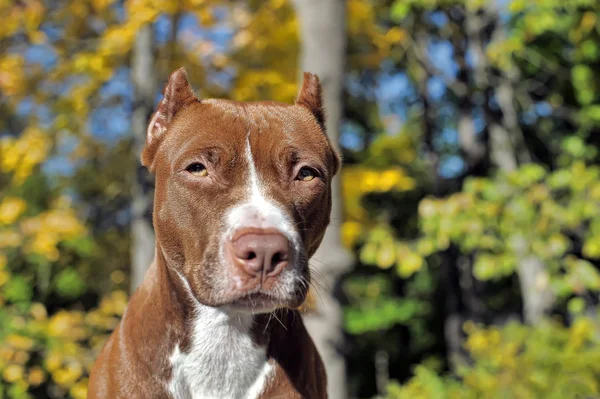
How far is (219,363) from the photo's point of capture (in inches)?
83.2

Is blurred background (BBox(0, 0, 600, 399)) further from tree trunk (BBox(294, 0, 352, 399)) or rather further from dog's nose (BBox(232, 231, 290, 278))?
dog's nose (BBox(232, 231, 290, 278))

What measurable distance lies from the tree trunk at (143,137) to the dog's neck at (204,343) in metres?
3.93

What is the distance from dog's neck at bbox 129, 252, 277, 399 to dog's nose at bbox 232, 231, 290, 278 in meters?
0.34

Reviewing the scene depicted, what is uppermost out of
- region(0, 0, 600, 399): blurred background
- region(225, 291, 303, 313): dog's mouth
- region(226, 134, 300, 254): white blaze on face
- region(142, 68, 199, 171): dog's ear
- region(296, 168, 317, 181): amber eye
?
region(142, 68, 199, 171): dog's ear

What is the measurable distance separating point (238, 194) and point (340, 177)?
11.0 ft

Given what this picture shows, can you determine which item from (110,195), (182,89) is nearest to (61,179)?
(110,195)

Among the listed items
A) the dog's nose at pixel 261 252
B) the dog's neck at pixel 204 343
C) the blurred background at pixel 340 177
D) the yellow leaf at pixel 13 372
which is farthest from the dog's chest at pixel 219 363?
the yellow leaf at pixel 13 372

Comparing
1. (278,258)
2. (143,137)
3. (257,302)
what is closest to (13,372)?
(143,137)

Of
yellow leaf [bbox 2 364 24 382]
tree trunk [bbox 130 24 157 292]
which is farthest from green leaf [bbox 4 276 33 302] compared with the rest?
tree trunk [bbox 130 24 157 292]

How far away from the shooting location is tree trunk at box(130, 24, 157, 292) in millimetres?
6023

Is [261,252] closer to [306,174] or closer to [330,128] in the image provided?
[306,174]

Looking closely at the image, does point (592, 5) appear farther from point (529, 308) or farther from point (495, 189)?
point (529, 308)

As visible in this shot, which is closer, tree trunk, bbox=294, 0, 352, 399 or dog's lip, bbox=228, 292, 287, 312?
dog's lip, bbox=228, 292, 287, 312

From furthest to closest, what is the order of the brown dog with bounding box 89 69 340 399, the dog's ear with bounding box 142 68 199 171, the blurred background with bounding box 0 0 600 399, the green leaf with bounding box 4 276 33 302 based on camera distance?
the green leaf with bounding box 4 276 33 302
the blurred background with bounding box 0 0 600 399
the dog's ear with bounding box 142 68 199 171
the brown dog with bounding box 89 69 340 399
